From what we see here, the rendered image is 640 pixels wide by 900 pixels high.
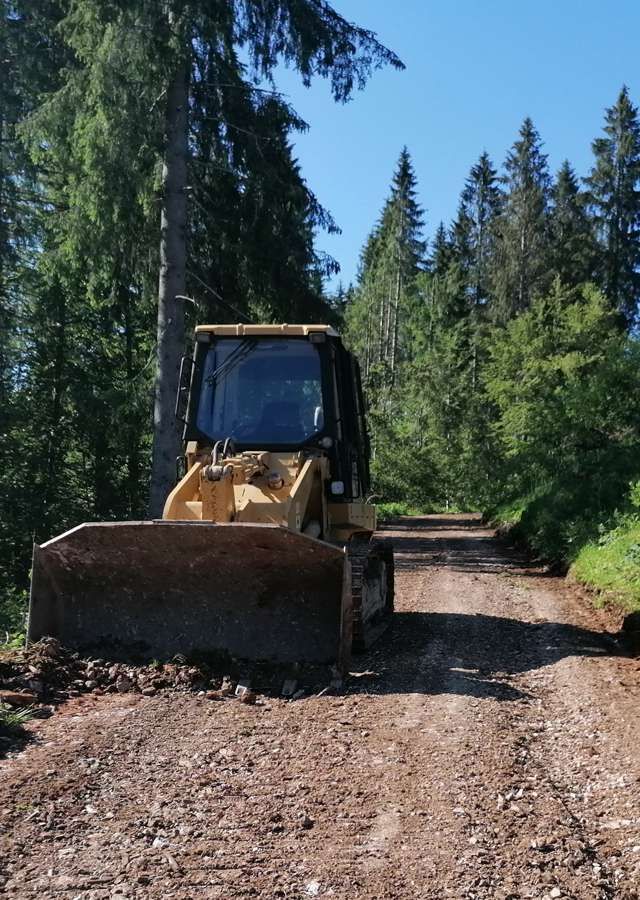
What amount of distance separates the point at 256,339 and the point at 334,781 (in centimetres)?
442

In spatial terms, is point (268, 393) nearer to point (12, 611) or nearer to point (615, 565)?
point (615, 565)

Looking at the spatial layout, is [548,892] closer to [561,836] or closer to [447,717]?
[561,836]

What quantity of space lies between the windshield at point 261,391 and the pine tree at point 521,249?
38.3 metres

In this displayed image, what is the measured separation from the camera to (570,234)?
1842 inches

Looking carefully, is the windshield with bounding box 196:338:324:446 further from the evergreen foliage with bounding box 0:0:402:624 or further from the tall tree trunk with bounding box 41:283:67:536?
the tall tree trunk with bounding box 41:283:67:536

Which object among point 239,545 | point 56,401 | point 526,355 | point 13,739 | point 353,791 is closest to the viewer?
point 353,791

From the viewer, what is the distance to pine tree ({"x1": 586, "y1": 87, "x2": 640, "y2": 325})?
153 ft

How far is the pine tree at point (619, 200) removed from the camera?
46594 millimetres

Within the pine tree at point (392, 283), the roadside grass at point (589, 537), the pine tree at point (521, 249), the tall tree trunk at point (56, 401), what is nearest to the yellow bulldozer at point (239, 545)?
the roadside grass at point (589, 537)

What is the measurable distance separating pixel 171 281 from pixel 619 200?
135 ft

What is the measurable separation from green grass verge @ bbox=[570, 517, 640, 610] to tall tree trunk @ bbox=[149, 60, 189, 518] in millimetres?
5984

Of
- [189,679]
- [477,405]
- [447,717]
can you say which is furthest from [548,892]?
[477,405]

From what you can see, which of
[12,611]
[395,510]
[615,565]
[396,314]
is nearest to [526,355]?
[395,510]

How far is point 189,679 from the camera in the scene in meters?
6.23
